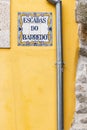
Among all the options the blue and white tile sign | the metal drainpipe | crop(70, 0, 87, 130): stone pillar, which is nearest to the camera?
crop(70, 0, 87, 130): stone pillar

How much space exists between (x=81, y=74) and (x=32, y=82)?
0.72 metres

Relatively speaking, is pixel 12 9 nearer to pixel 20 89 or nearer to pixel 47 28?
pixel 47 28

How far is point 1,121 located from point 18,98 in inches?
15.1

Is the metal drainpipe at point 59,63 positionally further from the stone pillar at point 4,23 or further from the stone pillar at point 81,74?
the stone pillar at point 4,23

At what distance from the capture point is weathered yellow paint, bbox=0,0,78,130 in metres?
5.74

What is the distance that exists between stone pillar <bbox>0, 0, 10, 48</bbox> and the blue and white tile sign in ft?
0.52

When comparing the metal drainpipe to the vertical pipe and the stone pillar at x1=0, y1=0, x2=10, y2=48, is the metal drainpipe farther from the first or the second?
the stone pillar at x1=0, y1=0, x2=10, y2=48

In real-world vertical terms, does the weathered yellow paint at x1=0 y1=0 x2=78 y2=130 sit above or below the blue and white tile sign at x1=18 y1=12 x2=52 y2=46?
below

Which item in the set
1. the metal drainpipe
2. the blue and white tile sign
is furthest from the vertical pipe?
the blue and white tile sign

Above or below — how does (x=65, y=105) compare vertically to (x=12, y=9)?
below

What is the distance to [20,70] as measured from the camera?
581 centimetres

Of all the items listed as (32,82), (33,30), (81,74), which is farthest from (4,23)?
(81,74)

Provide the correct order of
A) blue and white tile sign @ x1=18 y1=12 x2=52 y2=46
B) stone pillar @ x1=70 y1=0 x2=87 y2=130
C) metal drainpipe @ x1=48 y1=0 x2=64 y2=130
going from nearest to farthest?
stone pillar @ x1=70 y1=0 x2=87 y2=130
metal drainpipe @ x1=48 y1=0 x2=64 y2=130
blue and white tile sign @ x1=18 y1=12 x2=52 y2=46

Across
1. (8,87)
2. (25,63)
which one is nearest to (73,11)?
(25,63)
